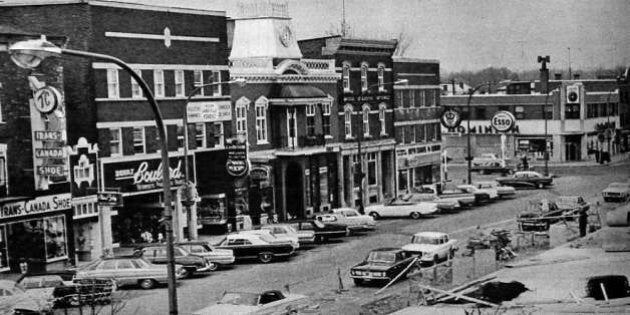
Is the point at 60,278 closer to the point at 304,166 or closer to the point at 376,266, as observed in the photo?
the point at 376,266

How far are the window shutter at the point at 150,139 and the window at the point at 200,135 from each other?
282 centimetres

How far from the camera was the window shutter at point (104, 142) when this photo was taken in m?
29.9

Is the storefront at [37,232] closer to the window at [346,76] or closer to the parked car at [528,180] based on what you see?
the window at [346,76]

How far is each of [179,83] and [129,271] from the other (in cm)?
1112

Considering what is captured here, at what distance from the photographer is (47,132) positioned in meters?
26.5

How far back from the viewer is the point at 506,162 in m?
64.6

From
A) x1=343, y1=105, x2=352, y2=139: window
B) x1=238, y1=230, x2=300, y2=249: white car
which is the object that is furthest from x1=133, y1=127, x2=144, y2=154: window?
x1=343, y1=105, x2=352, y2=139: window

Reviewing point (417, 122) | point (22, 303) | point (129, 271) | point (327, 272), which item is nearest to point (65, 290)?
point (22, 303)

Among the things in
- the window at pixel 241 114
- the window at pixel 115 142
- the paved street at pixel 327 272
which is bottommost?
the paved street at pixel 327 272

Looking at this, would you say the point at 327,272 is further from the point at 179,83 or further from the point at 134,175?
the point at 179,83

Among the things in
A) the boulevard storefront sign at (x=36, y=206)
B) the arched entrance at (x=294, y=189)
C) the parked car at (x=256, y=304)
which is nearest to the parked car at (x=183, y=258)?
the boulevard storefront sign at (x=36, y=206)

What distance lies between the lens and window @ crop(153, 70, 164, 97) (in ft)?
105

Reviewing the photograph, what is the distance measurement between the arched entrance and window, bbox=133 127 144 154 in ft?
36.6

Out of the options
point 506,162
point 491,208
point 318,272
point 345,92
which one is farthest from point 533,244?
point 506,162
